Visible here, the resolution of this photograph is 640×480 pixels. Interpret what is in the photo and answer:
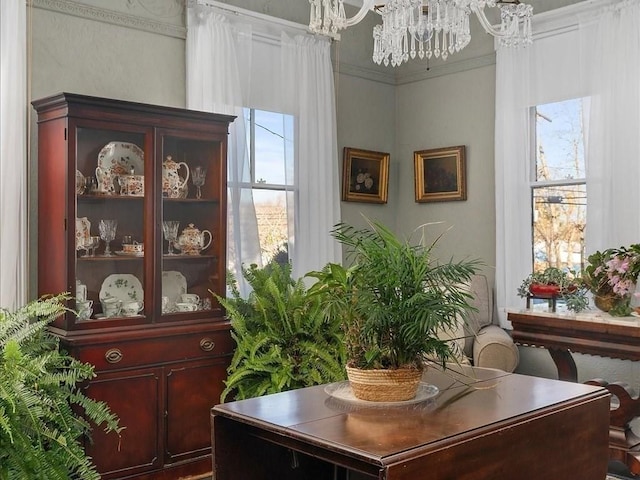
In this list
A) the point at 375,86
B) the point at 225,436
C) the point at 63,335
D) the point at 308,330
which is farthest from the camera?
the point at 375,86

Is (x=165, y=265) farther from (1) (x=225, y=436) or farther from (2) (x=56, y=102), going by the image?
(1) (x=225, y=436)

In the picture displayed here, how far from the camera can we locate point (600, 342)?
3.83 meters

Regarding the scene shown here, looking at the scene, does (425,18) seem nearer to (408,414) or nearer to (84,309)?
(408,414)

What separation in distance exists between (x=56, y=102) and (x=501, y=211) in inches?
116

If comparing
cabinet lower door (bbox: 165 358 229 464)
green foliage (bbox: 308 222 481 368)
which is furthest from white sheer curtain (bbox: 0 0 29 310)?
green foliage (bbox: 308 222 481 368)

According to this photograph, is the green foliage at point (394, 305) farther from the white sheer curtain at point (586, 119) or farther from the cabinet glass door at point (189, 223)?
the white sheer curtain at point (586, 119)

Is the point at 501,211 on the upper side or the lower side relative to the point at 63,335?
upper

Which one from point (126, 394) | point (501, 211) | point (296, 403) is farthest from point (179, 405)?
point (501, 211)

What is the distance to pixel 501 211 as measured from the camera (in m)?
5.10

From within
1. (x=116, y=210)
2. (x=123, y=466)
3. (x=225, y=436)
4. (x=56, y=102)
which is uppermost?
(x=56, y=102)

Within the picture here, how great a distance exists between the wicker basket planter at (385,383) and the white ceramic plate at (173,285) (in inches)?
80.8

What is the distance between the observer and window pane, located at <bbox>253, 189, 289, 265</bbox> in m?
4.93

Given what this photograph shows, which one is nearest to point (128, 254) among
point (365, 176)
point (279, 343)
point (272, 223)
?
point (279, 343)

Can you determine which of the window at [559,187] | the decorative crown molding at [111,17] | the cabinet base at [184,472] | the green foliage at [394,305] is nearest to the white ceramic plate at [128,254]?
the cabinet base at [184,472]
